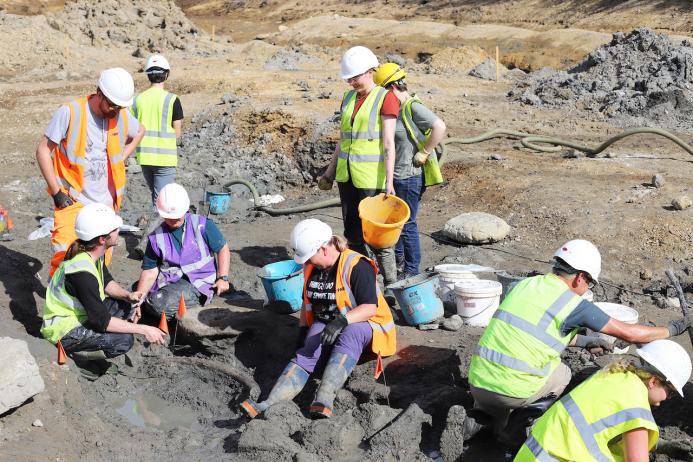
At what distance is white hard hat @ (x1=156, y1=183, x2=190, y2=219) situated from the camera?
6.32 meters

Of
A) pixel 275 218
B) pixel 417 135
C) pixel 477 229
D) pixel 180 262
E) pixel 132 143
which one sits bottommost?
pixel 275 218

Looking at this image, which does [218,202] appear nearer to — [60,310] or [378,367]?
[60,310]

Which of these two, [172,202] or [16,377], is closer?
[16,377]

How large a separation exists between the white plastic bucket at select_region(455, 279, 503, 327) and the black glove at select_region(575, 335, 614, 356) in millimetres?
910

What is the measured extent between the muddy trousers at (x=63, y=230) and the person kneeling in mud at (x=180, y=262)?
574mm

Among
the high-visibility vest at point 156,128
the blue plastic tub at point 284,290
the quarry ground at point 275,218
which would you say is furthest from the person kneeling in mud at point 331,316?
the high-visibility vest at point 156,128

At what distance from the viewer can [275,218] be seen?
10.2m

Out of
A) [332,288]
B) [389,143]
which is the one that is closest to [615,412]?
[332,288]

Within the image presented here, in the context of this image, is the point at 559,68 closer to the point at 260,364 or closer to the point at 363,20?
the point at 363,20

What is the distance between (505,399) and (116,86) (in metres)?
3.51

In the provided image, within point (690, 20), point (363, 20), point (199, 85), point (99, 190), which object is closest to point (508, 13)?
point (363, 20)

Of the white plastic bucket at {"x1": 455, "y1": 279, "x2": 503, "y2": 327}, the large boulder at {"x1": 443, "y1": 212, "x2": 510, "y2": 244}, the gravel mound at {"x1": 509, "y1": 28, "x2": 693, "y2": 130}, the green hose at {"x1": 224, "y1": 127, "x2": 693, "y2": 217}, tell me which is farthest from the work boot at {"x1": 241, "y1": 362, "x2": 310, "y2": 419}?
the gravel mound at {"x1": 509, "y1": 28, "x2": 693, "y2": 130}

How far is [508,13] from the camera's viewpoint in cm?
3138

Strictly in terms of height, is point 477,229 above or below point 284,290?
below
